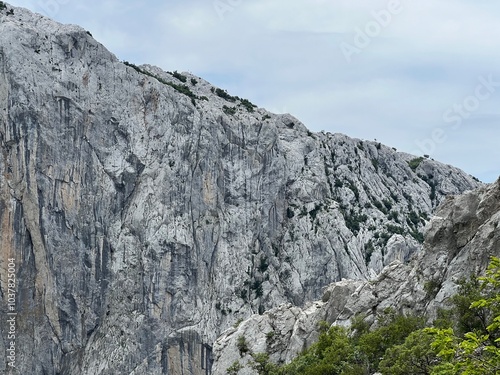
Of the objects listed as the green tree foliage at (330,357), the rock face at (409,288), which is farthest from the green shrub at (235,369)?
the green tree foliage at (330,357)

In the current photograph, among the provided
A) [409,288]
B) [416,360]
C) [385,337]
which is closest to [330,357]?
[385,337]

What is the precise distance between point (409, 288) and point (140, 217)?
70.4 metres

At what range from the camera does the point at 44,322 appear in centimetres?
10825

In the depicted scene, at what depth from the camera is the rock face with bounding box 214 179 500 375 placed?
44406mm

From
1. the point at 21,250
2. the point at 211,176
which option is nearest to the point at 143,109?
the point at 211,176

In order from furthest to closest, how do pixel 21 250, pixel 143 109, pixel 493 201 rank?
pixel 143 109 → pixel 21 250 → pixel 493 201

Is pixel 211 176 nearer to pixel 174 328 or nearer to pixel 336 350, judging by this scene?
pixel 174 328

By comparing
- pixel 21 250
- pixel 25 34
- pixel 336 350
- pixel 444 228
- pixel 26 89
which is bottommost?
pixel 336 350

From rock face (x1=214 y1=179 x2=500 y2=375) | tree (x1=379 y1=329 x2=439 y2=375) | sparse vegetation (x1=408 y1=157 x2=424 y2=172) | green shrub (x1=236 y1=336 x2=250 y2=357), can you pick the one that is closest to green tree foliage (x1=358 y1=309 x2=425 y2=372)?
rock face (x1=214 y1=179 x2=500 y2=375)

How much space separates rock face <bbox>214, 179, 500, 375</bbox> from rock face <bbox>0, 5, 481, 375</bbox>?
177ft

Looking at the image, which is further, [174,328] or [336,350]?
[174,328]

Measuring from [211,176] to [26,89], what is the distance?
31.7 meters

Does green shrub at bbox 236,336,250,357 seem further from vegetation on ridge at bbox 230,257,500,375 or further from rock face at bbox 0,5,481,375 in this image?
rock face at bbox 0,5,481,375

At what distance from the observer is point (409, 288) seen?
163 ft
